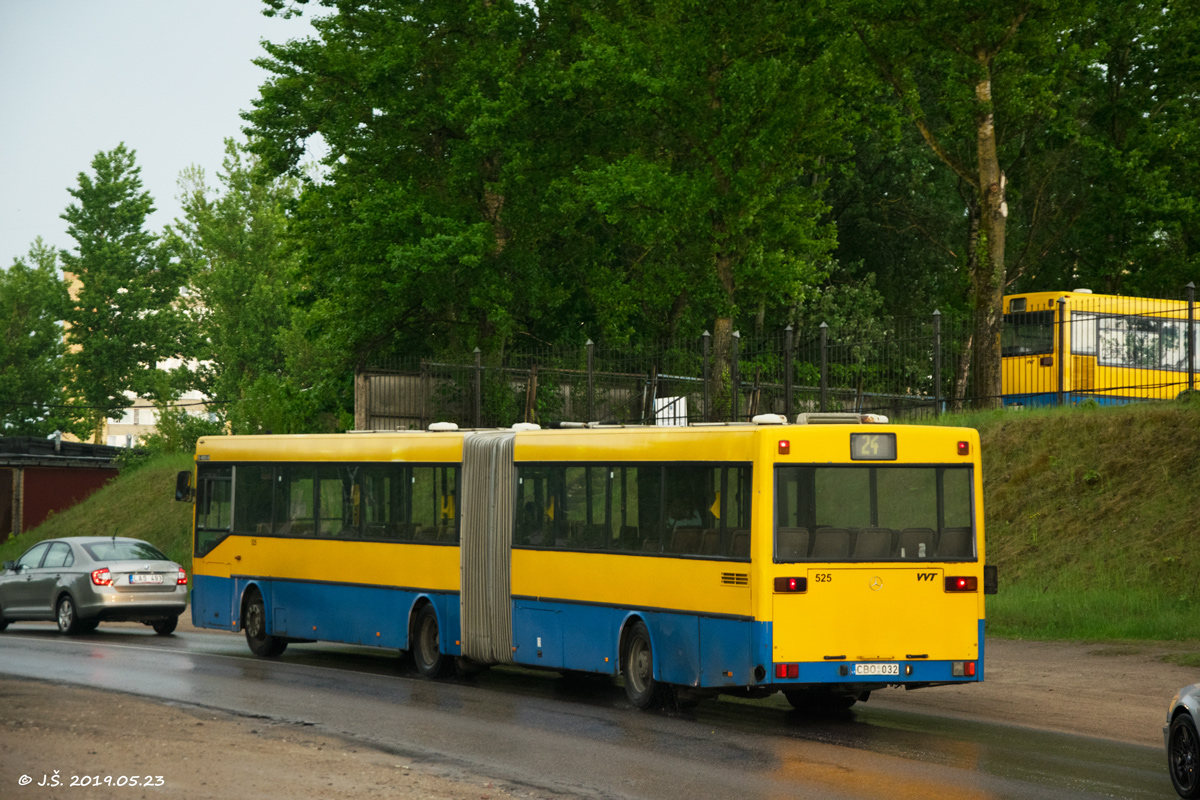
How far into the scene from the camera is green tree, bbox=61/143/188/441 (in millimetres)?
84000

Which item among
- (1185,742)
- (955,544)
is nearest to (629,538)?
(955,544)

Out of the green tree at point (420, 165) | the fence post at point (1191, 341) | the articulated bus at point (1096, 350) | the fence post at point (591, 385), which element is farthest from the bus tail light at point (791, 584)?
the green tree at point (420, 165)

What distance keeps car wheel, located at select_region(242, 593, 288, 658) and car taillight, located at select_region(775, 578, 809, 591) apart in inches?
391

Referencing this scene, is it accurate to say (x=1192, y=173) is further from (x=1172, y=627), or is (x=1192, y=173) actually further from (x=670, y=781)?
(x=670, y=781)

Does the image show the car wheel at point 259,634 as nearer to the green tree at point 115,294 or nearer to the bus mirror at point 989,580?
the bus mirror at point 989,580

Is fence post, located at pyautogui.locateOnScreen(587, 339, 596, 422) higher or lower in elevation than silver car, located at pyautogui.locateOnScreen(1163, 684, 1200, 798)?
higher

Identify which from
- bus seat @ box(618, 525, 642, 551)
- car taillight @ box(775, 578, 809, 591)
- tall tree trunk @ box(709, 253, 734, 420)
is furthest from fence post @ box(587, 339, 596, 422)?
car taillight @ box(775, 578, 809, 591)

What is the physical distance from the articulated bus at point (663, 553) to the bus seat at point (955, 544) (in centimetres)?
2

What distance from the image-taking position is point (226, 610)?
22156mm

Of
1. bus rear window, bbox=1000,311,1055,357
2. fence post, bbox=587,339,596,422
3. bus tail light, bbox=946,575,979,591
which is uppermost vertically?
bus rear window, bbox=1000,311,1055,357

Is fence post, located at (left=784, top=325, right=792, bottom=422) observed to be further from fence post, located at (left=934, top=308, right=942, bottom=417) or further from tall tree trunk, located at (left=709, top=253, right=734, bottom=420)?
fence post, located at (left=934, top=308, right=942, bottom=417)

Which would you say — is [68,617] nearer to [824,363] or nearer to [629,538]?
[824,363]

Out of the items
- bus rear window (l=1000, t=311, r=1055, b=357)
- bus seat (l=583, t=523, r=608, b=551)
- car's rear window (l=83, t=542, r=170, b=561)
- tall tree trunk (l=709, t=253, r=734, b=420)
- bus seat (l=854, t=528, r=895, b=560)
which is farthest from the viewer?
bus rear window (l=1000, t=311, r=1055, b=357)

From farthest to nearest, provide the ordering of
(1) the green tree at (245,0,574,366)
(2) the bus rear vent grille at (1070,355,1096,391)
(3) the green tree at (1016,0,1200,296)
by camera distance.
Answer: (3) the green tree at (1016,0,1200,296) < (1) the green tree at (245,0,574,366) < (2) the bus rear vent grille at (1070,355,1096,391)
